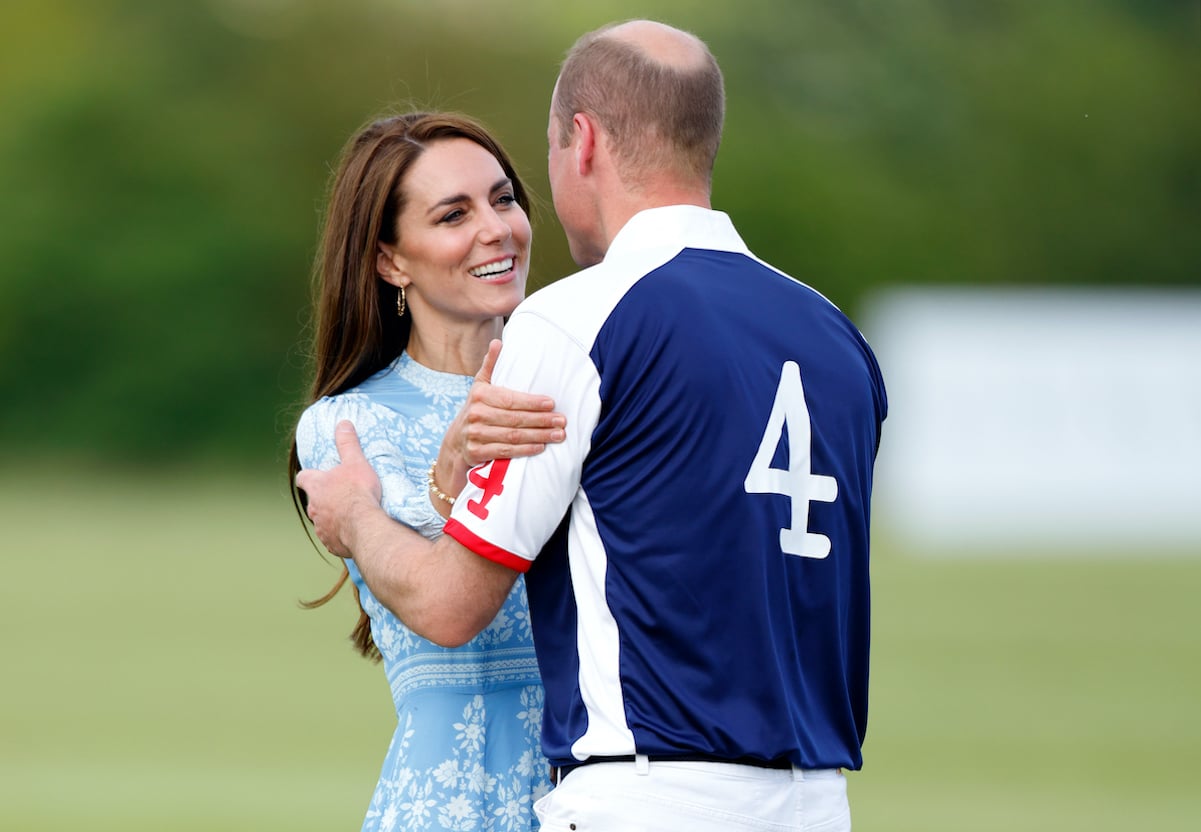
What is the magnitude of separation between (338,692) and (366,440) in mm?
10099

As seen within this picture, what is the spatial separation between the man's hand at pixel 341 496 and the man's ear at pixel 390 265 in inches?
23.6

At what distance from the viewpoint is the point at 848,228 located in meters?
38.8

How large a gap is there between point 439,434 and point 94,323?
3459 centimetres

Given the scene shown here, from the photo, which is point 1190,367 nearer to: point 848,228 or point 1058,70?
point 848,228

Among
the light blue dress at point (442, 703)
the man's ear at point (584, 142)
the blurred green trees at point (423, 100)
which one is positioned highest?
the blurred green trees at point (423, 100)

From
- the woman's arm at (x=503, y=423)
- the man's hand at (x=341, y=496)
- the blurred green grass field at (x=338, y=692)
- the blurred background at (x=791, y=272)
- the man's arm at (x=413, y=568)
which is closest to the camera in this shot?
the woman's arm at (x=503, y=423)

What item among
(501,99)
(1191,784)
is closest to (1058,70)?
(501,99)

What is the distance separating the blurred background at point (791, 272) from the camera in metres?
11.7

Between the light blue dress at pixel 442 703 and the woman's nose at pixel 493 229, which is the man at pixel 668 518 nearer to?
the light blue dress at pixel 442 703

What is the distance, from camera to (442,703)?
362 centimetres

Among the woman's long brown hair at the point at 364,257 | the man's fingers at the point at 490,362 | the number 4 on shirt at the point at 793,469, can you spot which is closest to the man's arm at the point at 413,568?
the man's fingers at the point at 490,362

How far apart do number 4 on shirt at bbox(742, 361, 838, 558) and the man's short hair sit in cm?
43

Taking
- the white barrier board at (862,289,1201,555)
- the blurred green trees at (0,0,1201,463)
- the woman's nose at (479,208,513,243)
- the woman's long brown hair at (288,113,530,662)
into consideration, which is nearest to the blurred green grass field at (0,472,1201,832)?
the white barrier board at (862,289,1201,555)

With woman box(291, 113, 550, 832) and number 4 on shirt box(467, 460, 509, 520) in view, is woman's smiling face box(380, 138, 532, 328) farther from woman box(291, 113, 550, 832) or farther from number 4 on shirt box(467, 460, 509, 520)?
number 4 on shirt box(467, 460, 509, 520)
